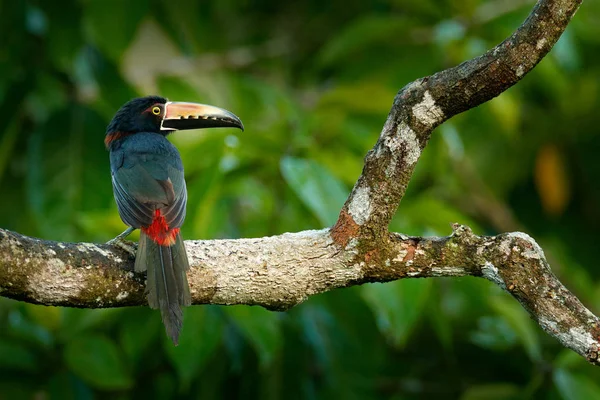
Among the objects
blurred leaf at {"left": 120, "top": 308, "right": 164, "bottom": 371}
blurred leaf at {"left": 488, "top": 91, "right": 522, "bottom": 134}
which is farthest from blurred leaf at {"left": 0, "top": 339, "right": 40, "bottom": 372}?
blurred leaf at {"left": 488, "top": 91, "right": 522, "bottom": 134}

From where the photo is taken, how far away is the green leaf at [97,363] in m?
4.37

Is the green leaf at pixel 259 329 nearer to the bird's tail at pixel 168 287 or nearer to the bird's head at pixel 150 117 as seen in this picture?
the bird's head at pixel 150 117

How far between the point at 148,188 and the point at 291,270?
853 mm

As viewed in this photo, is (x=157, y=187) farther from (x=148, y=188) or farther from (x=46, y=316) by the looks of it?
(x=46, y=316)

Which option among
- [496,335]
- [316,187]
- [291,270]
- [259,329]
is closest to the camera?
[291,270]

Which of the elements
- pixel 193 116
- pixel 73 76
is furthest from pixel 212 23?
pixel 193 116

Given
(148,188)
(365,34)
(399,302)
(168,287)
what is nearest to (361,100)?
(365,34)

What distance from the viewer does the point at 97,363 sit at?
4.43 metres

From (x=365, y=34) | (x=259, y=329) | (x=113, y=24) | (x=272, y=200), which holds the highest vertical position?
(x=113, y=24)

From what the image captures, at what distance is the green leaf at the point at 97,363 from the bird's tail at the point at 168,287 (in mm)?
1599

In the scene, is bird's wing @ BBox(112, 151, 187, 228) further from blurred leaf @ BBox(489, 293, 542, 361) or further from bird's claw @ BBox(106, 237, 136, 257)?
blurred leaf @ BBox(489, 293, 542, 361)

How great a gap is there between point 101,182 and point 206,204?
128 centimetres

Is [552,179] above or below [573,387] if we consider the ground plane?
above

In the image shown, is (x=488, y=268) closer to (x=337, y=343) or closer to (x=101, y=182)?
(x=337, y=343)
